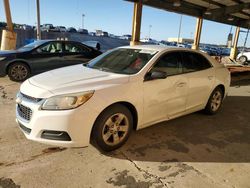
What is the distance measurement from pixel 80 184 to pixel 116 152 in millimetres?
854

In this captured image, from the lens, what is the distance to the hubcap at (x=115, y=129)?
317 cm

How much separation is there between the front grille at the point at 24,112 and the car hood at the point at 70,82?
0.65 ft

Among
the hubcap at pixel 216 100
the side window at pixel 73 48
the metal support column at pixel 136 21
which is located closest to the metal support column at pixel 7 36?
the side window at pixel 73 48

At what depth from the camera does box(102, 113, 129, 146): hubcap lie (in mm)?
3172

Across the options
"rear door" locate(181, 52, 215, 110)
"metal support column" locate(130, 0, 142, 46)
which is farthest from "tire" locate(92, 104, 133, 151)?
"metal support column" locate(130, 0, 142, 46)

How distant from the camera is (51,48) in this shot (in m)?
8.05

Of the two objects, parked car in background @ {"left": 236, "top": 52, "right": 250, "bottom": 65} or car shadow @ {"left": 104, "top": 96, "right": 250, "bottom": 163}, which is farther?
parked car in background @ {"left": 236, "top": 52, "right": 250, "bottom": 65}

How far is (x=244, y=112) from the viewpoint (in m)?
5.61

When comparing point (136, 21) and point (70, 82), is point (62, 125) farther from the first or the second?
point (136, 21)

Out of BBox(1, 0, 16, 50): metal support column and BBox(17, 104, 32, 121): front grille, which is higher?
BBox(1, 0, 16, 50): metal support column

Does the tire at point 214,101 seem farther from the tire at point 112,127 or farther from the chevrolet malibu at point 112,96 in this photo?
the tire at point 112,127

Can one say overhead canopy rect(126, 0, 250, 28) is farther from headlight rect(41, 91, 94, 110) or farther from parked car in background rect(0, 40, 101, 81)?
headlight rect(41, 91, 94, 110)

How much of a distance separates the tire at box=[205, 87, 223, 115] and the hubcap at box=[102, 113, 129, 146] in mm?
2408

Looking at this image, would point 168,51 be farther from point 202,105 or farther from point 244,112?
point 244,112
